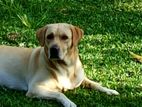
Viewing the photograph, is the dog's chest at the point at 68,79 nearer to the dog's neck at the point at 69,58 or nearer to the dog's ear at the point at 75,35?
the dog's neck at the point at 69,58

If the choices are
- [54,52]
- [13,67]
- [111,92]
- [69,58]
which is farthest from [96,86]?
[13,67]

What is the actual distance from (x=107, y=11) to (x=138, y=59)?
2.61 m

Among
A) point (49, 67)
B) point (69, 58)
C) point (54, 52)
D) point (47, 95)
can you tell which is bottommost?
point (47, 95)

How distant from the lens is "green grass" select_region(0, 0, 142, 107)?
6.49 metres

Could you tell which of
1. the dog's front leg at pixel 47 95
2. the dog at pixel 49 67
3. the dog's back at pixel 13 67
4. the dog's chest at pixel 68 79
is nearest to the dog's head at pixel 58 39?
the dog at pixel 49 67

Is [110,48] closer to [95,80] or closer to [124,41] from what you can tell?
[124,41]

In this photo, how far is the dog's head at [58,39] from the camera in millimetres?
6316

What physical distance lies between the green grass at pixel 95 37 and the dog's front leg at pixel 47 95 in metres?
0.07

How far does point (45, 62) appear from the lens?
6.61 metres

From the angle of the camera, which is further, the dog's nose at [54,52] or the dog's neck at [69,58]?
the dog's neck at [69,58]

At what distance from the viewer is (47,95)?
6324 millimetres

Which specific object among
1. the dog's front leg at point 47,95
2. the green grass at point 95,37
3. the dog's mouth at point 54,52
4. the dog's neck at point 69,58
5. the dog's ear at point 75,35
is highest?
the dog's ear at point 75,35

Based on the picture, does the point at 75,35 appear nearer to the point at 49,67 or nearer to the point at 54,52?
the point at 54,52

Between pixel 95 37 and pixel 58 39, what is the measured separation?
254 cm
